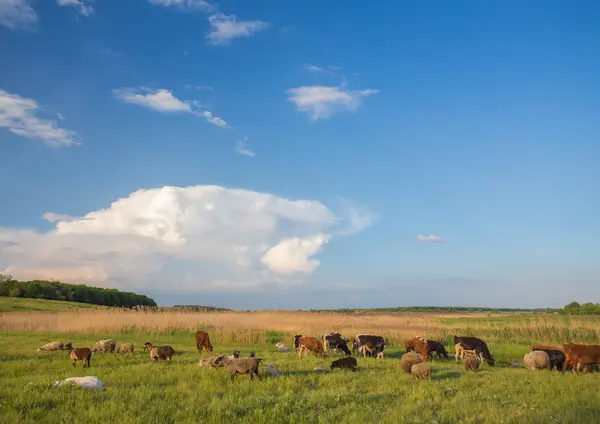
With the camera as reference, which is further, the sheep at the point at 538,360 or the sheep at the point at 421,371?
the sheep at the point at 538,360

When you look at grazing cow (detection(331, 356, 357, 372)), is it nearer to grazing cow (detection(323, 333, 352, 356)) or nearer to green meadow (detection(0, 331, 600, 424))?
green meadow (detection(0, 331, 600, 424))

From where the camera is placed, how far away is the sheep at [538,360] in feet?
65.3

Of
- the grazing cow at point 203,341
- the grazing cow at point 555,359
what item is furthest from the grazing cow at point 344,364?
the grazing cow at point 555,359

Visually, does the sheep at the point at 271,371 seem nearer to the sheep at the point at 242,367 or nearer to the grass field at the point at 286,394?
the grass field at the point at 286,394

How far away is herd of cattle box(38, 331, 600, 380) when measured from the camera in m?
16.4

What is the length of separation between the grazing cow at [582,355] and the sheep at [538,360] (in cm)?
141

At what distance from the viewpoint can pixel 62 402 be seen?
1126 cm

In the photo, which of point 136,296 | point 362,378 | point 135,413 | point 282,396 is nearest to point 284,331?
point 362,378

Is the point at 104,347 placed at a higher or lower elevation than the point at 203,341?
lower

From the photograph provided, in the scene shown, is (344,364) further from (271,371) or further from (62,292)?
(62,292)

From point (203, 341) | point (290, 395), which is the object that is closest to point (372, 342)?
point (203, 341)

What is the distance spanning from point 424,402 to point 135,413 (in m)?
7.35

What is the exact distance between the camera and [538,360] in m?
20.0

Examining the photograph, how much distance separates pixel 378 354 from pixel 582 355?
929 cm
